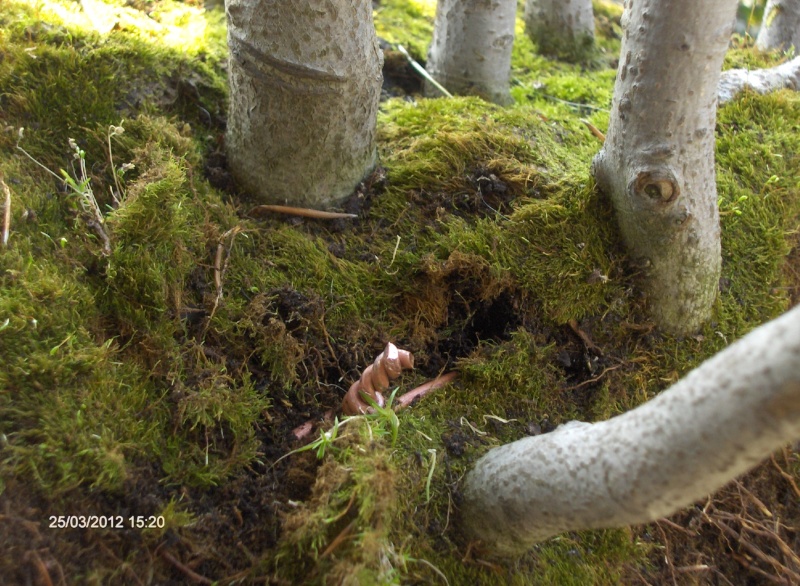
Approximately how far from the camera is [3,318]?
170 centimetres

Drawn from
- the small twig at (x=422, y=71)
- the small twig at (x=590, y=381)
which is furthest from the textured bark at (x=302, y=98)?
the small twig at (x=590, y=381)

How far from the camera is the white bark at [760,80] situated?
10.6 ft

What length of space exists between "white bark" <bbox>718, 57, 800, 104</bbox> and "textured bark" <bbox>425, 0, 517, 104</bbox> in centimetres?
116

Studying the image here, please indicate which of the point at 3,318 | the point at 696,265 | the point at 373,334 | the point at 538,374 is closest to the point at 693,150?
the point at 696,265

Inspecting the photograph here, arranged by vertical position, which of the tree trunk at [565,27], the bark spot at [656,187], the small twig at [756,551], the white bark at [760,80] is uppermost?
the tree trunk at [565,27]

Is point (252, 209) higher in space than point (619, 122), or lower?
lower

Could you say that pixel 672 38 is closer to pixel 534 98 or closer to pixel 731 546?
pixel 534 98

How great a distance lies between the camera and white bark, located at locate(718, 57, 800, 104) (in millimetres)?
3221

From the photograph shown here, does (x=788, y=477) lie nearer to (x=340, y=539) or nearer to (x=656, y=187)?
(x=656, y=187)

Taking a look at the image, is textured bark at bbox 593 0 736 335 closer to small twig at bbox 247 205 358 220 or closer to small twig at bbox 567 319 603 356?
small twig at bbox 567 319 603 356

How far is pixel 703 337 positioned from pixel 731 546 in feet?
2.68

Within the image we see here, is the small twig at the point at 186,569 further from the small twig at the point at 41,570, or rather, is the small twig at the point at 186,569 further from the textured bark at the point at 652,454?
the textured bark at the point at 652,454

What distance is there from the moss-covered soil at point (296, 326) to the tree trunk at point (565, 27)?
1.52 metres

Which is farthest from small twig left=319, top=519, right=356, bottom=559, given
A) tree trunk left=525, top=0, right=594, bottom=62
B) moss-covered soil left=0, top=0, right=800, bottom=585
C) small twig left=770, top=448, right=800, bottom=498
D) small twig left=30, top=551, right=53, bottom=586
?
tree trunk left=525, top=0, right=594, bottom=62
